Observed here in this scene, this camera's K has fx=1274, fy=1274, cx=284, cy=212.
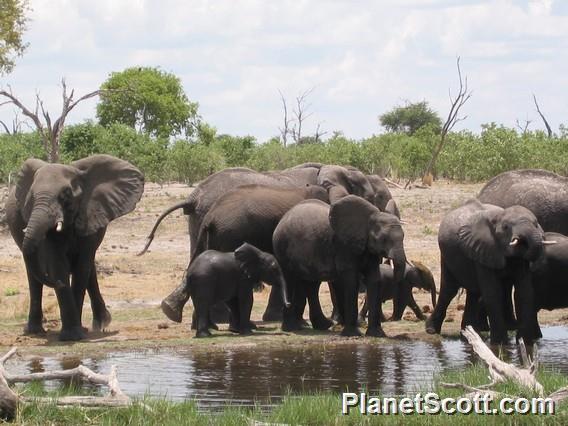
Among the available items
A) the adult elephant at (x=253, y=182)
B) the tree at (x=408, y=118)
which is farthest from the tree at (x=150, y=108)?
the adult elephant at (x=253, y=182)

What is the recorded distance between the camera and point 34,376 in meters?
9.15

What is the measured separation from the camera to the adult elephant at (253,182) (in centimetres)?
1645

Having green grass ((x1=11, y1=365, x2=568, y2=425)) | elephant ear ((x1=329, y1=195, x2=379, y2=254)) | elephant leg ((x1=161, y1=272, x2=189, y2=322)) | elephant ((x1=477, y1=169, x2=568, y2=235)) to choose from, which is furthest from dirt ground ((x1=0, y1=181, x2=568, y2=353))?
green grass ((x1=11, y1=365, x2=568, y2=425))

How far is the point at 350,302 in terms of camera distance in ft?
46.5

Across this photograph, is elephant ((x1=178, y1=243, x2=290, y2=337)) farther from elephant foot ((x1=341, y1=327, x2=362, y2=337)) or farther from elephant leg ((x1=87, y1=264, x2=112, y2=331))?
elephant leg ((x1=87, y1=264, x2=112, y2=331))

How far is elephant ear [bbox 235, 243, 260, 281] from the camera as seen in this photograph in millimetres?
14039

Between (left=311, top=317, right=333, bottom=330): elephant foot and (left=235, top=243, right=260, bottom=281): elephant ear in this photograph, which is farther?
(left=311, top=317, right=333, bottom=330): elephant foot

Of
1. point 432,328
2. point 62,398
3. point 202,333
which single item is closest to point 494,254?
point 432,328

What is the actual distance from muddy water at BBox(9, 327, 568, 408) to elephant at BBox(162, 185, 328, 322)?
6.92ft

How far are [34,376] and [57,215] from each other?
4.56 meters

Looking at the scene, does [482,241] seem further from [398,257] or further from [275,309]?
[275,309]

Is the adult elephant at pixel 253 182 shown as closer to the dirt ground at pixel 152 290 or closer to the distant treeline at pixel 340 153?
the dirt ground at pixel 152 290

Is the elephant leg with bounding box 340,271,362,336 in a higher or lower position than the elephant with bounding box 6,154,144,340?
lower

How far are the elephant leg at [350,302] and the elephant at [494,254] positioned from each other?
104 cm
